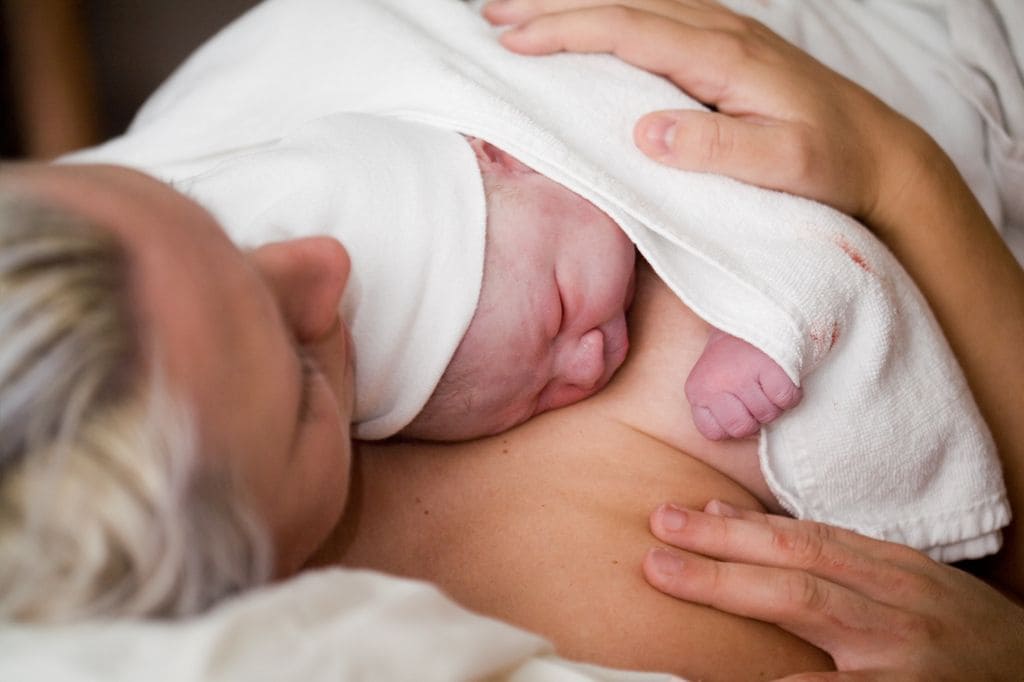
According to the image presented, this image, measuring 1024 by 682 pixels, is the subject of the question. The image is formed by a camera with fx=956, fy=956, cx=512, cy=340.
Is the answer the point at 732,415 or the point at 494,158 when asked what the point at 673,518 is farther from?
the point at 494,158

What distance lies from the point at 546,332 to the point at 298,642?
1.40 ft

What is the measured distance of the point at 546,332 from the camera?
2.75 feet

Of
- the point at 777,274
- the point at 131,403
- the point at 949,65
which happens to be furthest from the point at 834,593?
the point at 949,65

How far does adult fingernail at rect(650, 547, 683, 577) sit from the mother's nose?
0.32 m

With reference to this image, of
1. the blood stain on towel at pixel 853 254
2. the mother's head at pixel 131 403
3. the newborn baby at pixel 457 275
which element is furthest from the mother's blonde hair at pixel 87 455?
the blood stain on towel at pixel 853 254

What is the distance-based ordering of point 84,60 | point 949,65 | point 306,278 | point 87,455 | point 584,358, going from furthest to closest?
point 84,60
point 949,65
point 584,358
point 306,278
point 87,455

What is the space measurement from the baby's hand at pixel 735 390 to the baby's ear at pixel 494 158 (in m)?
0.24

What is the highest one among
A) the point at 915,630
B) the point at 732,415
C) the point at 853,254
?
the point at 853,254

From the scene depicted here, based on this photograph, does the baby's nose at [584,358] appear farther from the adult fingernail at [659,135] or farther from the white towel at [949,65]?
the white towel at [949,65]

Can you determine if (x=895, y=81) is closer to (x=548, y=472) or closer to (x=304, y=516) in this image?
(x=548, y=472)

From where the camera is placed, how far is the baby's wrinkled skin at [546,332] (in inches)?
32.1

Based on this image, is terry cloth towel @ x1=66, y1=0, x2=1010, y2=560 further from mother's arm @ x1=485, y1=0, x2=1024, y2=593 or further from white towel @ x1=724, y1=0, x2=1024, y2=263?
white towel @ x1=724, y1=0, x2=1024, y2=263

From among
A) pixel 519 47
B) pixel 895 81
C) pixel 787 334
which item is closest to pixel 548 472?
pixel 787 334

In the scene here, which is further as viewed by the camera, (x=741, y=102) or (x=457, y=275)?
(x=741, y=102)
